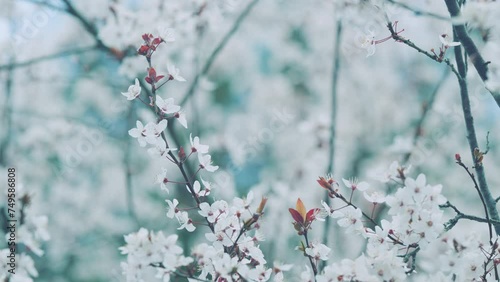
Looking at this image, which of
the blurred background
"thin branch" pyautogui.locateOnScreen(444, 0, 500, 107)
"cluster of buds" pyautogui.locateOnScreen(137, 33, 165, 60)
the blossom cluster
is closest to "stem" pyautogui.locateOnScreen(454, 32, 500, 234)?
"thin branch" pyautogui.locateOnScreen(444, 0, 500, 107)

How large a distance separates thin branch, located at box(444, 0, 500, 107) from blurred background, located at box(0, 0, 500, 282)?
2.30m

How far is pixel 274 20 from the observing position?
6.79 m

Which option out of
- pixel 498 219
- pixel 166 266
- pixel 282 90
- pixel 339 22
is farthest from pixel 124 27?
pixel 282 90

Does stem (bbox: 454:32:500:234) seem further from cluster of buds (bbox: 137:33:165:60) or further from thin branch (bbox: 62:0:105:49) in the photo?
thin branch (bbox: 62:0:105:49)

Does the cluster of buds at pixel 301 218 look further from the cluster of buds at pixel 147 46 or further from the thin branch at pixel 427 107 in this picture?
the thin branch at pixel 427 107

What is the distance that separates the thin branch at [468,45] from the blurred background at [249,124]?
2305 millimetres

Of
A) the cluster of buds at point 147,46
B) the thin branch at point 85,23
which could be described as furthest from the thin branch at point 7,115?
the cluster of buds at point 147,46

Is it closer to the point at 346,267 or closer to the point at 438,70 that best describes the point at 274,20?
the point at 438,70

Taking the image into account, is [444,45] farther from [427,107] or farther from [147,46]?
[427,107]

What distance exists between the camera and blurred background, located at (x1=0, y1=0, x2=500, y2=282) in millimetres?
4502

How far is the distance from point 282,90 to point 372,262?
5.42m

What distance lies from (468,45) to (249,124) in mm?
4928

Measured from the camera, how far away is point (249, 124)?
6.36 meters

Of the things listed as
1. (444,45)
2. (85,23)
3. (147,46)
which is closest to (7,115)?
(85,23)
